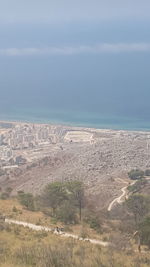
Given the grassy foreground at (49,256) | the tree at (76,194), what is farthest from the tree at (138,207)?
the grassy foreground at (49,256)

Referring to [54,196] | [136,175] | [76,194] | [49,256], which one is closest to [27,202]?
[54,196]

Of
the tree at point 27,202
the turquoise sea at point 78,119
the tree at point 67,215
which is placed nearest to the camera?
the tree at point 67,215

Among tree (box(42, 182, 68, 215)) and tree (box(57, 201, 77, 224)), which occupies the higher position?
tree (box(42, 182, 68, 215))

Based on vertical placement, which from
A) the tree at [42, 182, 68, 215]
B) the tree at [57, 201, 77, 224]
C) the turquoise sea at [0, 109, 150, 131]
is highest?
the turquoise sea at [0, 109, 150, 131]

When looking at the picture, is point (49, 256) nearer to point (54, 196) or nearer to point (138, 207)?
point (138, 207)

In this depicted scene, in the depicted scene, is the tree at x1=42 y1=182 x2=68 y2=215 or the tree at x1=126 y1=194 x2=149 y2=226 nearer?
the tree at x1=126 y1=194 x2=149 y2=226

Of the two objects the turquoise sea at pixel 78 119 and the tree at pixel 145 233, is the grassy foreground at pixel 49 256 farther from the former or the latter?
the turquoise sea at pixel 78 119

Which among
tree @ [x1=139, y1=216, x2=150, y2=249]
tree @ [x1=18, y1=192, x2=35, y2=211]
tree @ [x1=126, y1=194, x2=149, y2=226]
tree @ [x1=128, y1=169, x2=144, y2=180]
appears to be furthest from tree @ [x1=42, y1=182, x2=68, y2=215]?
tree @ [x1=128, y1=169, x2=144, y2=180]

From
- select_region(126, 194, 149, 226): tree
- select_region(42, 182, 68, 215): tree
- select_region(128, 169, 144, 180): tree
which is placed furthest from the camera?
select_region(128, 169, 144, 180): tree

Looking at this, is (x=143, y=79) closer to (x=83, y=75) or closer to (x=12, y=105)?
(x=83, y=75)

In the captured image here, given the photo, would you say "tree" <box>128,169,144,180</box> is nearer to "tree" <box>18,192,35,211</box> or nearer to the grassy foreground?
"tree" <box>18,192,35,211</box>

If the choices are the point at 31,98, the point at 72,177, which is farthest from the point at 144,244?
the point at 31,98
